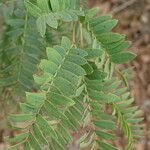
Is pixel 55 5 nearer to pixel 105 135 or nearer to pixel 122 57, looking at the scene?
pixel 122 57

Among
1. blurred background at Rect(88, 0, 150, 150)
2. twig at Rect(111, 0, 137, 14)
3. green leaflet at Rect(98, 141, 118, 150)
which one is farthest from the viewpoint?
twig at Rect(111, 0, 137, 14)

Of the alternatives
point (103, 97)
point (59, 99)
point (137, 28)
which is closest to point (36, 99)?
point (59, 99)

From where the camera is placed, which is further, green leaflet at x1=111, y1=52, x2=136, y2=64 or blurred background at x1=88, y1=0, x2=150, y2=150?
blurred background at x1=88, y1=0, x2=150, y2=150

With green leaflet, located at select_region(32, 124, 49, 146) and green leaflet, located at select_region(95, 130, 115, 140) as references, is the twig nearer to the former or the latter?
green leaflet, located at select_region(95, 130, 115, 140)

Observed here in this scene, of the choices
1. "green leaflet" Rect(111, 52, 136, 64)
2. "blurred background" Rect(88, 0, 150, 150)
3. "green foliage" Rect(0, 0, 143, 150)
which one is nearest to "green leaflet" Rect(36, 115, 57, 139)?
"green foliage" Rect(0, 0, 143, 150)

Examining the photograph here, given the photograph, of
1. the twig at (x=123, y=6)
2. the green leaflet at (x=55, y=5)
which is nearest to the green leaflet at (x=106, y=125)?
the green leaflet at (x=55, y=5)

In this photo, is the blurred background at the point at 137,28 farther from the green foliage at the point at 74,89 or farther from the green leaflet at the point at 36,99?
the green leaflet at the point at 36,99

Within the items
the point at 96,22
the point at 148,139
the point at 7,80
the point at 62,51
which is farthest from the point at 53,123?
the point at 148,139

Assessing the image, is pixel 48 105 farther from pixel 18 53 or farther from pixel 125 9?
pixel 125 9
